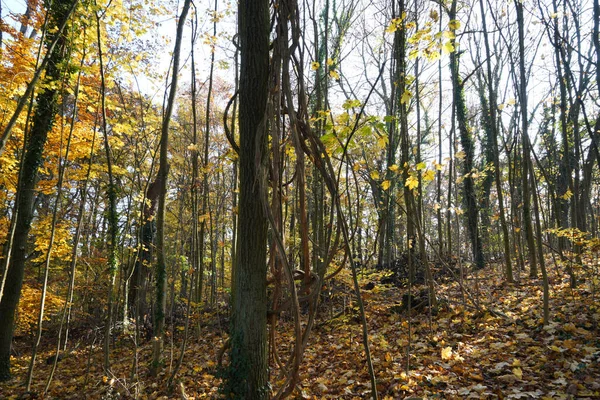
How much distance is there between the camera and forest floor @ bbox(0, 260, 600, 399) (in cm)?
314

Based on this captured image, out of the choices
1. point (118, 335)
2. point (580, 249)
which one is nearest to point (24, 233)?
point (118, 335)

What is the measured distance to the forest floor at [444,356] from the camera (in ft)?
10.3

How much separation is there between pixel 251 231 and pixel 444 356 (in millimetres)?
3302

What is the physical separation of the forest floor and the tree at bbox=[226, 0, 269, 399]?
0.32 m

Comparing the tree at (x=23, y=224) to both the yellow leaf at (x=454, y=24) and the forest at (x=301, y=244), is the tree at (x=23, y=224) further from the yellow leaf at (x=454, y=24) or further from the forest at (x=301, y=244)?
the yellow leaf at (x=454, y=24)

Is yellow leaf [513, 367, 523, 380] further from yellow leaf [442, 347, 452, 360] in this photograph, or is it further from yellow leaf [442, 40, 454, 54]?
yellow leaf [442, 40, 454, 54]

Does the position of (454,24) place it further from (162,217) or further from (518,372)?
(162,217)

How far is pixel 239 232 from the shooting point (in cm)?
167

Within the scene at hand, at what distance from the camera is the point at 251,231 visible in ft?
5.37

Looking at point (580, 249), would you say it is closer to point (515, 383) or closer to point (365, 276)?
point (365, 276)

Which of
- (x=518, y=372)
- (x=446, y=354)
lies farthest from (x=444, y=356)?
(x=518, y=372)

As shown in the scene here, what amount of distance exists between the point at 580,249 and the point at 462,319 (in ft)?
10.3

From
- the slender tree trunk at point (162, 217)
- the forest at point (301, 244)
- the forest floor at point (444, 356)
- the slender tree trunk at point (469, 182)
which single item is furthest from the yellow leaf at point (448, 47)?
the slender tree trunk at point (469, 182)

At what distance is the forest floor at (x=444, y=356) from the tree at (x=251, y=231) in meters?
0.32
